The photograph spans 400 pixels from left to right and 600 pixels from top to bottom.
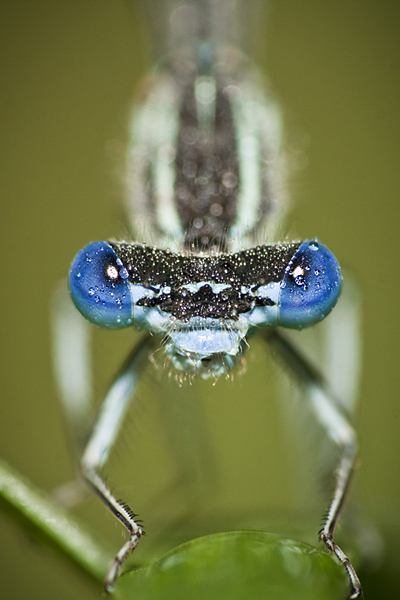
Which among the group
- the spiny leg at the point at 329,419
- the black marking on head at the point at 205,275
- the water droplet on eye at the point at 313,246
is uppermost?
the black marking on head at the point at 205,275

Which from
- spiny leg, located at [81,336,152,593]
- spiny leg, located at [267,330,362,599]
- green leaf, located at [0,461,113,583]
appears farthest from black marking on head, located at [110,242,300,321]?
green leaf, located at [0,461,113,583]

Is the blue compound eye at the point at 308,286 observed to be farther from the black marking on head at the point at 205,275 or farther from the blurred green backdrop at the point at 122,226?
the blurred green backdrop at the point at 122,226

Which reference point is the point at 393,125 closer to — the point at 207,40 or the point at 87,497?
the point at 207,40

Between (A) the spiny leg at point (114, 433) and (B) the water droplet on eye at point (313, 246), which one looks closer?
(A) the spiny leg at point (114, 433)

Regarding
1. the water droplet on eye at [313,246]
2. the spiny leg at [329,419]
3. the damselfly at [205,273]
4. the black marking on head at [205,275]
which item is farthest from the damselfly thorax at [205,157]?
the spiny leg at [329,419]

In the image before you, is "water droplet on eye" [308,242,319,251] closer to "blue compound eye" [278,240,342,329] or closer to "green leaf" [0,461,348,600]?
"blue compound eye" [278,240,342,329]

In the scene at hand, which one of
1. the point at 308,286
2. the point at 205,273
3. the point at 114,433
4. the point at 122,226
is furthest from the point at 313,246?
the point at 114,433

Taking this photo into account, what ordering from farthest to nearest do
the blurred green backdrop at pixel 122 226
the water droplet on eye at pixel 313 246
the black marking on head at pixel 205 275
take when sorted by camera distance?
the blurred green backdrop at pixel 122 226, the water droplet on eye at pixel 313 246, the black marking on head at pixel 205 275
